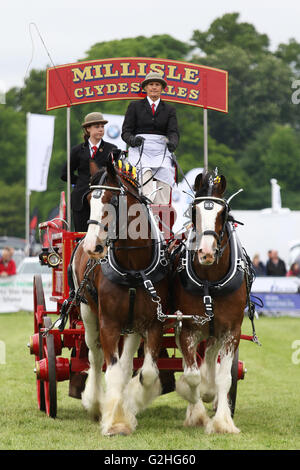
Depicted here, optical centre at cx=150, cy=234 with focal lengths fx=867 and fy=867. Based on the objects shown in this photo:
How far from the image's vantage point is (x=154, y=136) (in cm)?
820

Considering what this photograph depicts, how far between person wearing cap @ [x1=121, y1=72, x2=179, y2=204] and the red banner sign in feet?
0.89

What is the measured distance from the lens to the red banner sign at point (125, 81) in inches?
331

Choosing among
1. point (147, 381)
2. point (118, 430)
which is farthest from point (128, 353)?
point (118, 430)

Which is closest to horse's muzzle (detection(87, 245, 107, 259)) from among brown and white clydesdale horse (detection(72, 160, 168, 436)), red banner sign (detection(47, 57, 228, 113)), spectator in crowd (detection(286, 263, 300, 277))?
brown and white clydesdale horse (detection(72, 160, 168, 436))

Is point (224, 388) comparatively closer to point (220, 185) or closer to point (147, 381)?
point (147, 381)

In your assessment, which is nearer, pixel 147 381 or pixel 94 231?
pixel 94 231

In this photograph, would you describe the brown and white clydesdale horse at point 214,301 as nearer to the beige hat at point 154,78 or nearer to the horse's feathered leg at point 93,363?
the horse's feathered leg at point 93,363

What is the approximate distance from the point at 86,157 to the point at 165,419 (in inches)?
103

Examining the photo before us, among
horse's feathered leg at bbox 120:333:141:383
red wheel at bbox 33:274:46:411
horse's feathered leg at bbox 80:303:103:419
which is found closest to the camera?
horse's feathered leg at bbox 120:333:141:383

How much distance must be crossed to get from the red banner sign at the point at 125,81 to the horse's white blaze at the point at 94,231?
212cm

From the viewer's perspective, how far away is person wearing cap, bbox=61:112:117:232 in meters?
8.36

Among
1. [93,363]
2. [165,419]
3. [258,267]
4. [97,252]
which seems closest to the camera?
[97,252]

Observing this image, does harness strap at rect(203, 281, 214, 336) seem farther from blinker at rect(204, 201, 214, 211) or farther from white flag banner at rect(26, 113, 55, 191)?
white flag banner at rect(26, 113, 55, 191)

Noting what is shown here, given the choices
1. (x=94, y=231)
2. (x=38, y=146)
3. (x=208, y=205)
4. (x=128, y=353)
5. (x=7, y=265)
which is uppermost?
(x=38, y=146)
